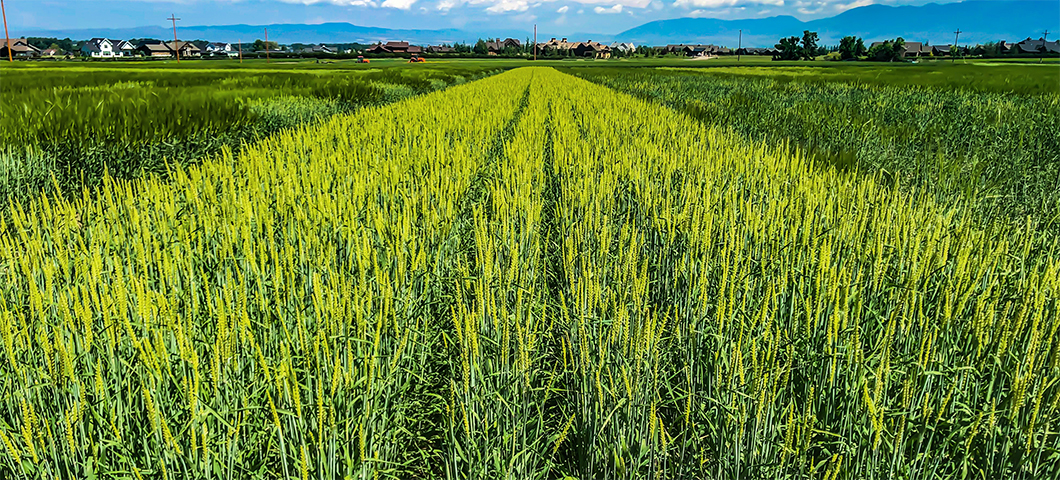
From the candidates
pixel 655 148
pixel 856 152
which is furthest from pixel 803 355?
pixel 856 152

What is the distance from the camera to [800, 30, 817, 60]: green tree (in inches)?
3290

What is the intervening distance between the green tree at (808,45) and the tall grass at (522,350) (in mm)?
93712

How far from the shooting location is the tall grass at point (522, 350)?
1.49 meters

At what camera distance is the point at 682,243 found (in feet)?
9.64

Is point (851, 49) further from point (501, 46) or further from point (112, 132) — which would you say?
point (112, 132)

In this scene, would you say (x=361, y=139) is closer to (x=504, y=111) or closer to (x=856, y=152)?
(x=504, y=111)

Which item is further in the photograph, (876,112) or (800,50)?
(800,50)

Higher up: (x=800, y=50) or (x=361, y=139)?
(x=800, y=50)

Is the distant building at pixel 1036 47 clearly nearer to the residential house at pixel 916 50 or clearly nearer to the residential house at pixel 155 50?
the residential house at pixel 916 50

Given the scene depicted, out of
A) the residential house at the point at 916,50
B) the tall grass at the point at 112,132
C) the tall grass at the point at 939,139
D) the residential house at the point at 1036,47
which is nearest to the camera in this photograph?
the tall grass at the point at 939,139

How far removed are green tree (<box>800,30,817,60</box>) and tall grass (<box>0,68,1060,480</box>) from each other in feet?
307

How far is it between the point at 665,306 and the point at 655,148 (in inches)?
106

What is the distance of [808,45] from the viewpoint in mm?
84812

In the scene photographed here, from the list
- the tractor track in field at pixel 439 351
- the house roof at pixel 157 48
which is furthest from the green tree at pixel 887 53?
the house roof at pixel 157 48
